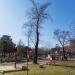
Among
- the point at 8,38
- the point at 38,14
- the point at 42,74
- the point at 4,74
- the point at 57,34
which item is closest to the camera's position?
the point at 42,74

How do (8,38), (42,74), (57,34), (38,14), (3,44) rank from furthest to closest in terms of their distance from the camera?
(8,38)
(57,34)
(3,44)
(38,14)
(42,74)

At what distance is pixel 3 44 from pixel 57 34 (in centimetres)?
1522

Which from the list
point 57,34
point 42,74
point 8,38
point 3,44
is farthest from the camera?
point 8,38

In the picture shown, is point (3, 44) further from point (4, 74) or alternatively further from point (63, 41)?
point (4, 74)

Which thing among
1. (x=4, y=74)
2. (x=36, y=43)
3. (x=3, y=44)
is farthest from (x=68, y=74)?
(x=3, y=44)

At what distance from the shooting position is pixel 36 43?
35.3 metres

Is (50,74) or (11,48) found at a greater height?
(11,48)

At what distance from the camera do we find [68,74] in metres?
20.0

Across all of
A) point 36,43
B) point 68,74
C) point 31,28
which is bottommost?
point 68,74

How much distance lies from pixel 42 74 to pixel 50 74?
68 cm

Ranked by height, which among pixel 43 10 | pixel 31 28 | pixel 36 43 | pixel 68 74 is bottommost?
pixel 68 74

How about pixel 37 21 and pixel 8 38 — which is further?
pixel 8 38

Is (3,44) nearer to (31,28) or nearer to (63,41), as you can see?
(63,41)

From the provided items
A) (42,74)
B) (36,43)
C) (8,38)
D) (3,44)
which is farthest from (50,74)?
(8,38)
